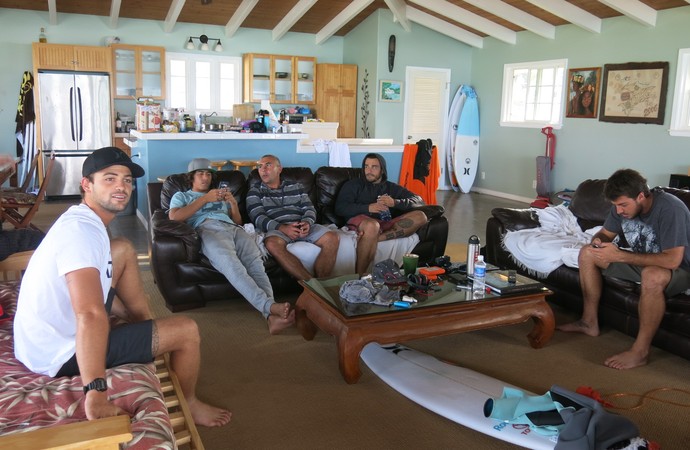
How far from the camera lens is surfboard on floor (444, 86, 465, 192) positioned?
10094 mm

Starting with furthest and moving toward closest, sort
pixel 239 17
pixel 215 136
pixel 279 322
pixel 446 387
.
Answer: pixel 239 17 < pixel 215 136 < pixel 279 322 < pixel 446 387

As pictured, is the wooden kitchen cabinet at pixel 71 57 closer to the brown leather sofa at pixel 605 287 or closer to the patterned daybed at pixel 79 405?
the brown leather sofa at pixel 605 287

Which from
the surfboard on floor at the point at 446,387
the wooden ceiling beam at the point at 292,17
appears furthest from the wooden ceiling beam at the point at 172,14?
the surfboard on floor at the point at 446,387

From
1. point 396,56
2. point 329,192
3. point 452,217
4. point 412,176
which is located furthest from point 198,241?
point 396,56

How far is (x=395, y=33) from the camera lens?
957cm

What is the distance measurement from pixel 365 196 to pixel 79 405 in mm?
3205

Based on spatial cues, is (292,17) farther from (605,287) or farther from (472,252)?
(605,287)

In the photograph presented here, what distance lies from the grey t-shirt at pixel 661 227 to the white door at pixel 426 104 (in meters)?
6.87

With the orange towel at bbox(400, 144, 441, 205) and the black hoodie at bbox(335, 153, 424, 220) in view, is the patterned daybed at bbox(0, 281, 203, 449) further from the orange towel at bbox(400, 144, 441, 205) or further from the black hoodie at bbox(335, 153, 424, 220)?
the orange towel at bbox(400, 144, 441, 205)

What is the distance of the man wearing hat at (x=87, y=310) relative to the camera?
1.69m

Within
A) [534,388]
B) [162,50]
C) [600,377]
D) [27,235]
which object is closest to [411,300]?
[534,388]

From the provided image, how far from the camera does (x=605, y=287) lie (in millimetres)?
3555

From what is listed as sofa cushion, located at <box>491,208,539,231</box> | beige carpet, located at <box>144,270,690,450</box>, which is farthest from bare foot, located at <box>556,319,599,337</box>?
sofa cushion, located at <box>491,208,539,231</box>

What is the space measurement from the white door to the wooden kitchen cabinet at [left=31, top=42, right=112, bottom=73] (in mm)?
4667
